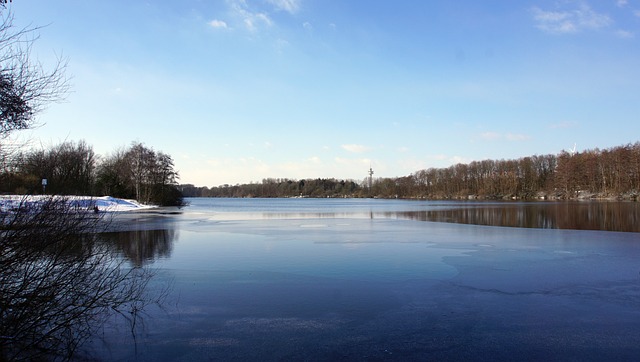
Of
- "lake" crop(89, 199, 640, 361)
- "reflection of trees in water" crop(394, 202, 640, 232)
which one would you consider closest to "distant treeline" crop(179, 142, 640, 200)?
"reflection of trees in water" crop(394, 202, 640, 232)

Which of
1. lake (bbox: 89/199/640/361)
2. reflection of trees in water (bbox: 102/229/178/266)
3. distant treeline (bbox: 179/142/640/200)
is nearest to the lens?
lake (bbox: 89/199/640/361)

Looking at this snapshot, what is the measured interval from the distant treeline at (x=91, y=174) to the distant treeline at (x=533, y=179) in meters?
28.2

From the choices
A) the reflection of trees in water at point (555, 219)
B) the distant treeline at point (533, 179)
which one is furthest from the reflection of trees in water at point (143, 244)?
the distant treeline at point (533, 179)

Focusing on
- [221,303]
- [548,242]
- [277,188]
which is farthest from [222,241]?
[277,188]

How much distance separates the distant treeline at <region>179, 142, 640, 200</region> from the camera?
7894cm

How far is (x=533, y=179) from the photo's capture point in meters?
102

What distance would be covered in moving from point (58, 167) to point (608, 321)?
8651mm

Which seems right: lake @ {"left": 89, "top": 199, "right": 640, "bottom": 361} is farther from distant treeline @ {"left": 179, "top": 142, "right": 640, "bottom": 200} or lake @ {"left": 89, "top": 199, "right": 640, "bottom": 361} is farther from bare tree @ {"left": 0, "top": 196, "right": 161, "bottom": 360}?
distant treeline @ {"left": 179, "top": 142, "right": 640, "bottom": 200}

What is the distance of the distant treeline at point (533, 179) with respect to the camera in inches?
3108

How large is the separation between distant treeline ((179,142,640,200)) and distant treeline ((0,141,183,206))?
92.4ft

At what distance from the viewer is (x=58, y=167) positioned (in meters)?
6.15

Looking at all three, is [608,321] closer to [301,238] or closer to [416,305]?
[416,305]

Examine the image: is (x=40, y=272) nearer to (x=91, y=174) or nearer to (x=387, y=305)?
(x=387, y=305)

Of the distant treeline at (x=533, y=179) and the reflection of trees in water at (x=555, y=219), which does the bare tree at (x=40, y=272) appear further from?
the distant treeline at (x=533, y=179)
